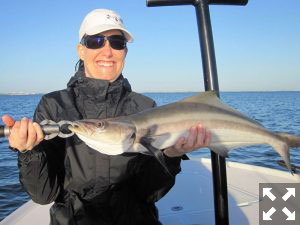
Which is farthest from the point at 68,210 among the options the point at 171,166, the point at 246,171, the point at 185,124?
the point at 246,171

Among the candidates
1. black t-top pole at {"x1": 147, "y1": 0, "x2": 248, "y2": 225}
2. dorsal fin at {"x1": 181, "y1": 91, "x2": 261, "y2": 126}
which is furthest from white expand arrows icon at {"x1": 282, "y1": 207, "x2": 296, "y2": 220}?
dorsal fin at {"x1": 181, "y1": 91, "x2": 261, "y2": 126}

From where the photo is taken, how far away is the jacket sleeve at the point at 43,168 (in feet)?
9.91

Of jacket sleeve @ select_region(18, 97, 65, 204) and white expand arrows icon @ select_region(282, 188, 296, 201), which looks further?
white expand arrows icon @ select_region(282, 188, 296, 201)

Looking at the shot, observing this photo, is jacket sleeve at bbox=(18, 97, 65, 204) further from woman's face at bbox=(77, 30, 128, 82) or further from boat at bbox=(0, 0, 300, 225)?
boat at bbox=(0, 0, 300, 225)

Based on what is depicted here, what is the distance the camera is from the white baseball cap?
370 cm

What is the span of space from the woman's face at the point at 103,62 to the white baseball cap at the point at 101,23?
0.11 meters

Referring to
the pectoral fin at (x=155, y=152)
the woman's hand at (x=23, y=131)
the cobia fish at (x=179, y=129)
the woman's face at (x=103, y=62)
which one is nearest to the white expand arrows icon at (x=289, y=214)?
the cobia fish at (x=179, y=129)

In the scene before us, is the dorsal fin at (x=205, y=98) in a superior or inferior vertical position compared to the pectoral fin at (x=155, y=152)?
superior

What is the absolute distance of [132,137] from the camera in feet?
10.9

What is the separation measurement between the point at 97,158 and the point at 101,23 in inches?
61.0

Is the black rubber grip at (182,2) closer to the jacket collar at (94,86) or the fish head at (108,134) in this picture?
the jacket collar at (94,86)

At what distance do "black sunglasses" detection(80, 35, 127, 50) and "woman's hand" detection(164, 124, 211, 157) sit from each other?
1351 mm

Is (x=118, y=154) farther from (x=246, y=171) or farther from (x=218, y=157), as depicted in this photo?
(x=246, y=171)

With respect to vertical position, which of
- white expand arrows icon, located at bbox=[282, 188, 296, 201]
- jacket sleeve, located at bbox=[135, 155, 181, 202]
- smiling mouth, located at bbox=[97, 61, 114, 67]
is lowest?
white expand arrows icon, located at bbox=[282, 188, 296, 201]
